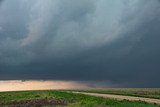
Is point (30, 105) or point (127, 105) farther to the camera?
point (30, 105)

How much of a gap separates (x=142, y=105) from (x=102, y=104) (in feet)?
21.0

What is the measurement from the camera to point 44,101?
64875mm

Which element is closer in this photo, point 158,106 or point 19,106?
point 158,106

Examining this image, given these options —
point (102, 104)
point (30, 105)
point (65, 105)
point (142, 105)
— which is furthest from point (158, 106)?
point (30, 105)

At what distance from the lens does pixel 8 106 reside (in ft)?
201

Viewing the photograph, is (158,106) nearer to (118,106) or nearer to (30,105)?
(118,106)

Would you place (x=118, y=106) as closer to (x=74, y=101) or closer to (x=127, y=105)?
(x=127, y=105)

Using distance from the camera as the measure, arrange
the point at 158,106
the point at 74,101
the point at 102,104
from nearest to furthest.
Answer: the point at 158,106 < the point at 102,104 < the point at 74,101

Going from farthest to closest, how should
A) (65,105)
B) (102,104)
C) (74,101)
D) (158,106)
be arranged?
(74,101), (65,105), (102,104), (158,106)

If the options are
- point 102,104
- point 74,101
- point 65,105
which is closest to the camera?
point 102,104

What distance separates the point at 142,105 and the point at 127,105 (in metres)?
1.92

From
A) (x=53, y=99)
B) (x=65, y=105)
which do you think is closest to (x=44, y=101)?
(x=53, y=99)

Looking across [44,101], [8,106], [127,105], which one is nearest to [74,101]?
[44,101]

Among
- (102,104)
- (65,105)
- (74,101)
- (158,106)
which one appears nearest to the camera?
(158,106)
